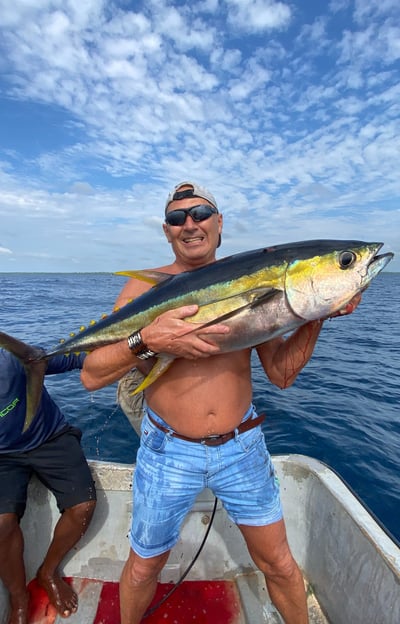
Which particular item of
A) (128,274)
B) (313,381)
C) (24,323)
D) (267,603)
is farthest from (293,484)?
(24,323)

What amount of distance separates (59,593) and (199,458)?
6.98 ft

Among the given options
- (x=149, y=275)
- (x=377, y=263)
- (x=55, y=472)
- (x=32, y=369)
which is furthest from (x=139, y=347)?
(x=55, y=472)

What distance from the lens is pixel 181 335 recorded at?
2234 millimetres

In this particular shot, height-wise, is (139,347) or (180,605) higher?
(139,347)

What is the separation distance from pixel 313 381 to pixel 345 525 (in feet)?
24.1

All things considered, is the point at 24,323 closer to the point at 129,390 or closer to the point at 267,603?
the point at 129,390

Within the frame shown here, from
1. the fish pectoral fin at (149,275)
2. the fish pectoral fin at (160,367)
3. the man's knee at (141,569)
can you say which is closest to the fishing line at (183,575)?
the man's knee at (141,569)

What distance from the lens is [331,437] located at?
6.84m

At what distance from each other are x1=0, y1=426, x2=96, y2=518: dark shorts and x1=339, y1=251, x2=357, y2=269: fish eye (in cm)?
289

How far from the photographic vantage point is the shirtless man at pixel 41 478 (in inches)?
122

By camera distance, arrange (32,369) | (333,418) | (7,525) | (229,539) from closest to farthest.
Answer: (7,525) < (32,369) < (229,539) < (333,418)

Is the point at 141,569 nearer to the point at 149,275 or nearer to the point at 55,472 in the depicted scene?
the point at 55,472

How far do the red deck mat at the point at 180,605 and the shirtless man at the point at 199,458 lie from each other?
60 cm

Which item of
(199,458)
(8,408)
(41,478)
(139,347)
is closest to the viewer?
(139,347)
